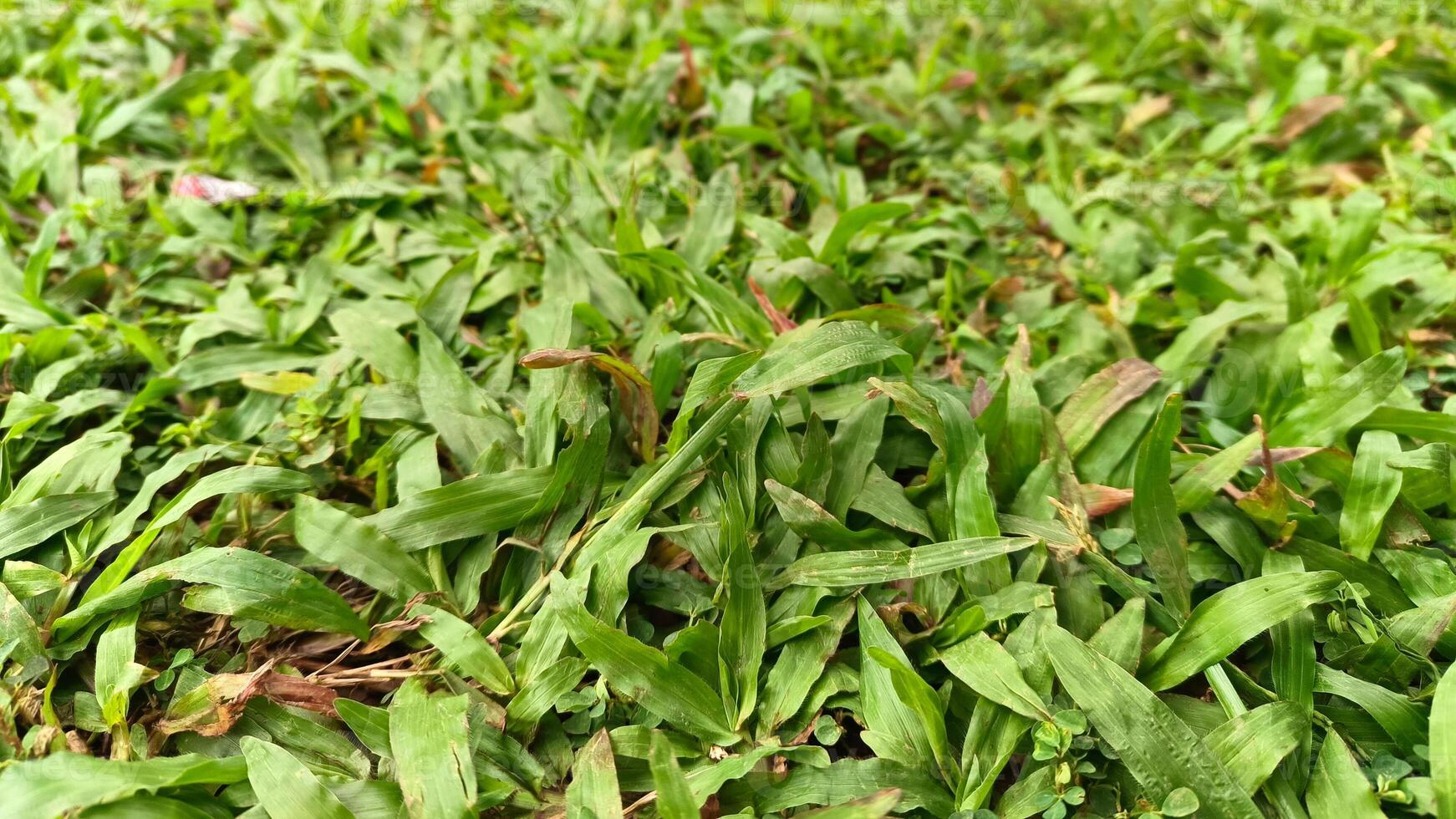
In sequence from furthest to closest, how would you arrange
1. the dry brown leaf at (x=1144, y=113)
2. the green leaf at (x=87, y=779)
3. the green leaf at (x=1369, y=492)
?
the dry brown leaf at (x=1144, y=113) < the green leaf at (x=1369, y=492) < the green leaf at (x=87, y=779)

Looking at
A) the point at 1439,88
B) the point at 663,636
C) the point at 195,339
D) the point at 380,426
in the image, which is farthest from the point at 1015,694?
the point at 1439,88

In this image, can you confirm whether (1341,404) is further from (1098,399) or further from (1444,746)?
(1444,746)

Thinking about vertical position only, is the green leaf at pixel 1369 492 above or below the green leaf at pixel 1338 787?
above

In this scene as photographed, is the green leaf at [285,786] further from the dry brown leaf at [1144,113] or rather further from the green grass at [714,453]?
the dry brown leaf at [1144,113]

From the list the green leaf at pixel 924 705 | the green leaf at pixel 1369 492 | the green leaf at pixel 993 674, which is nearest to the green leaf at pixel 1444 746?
the green leaf at pixel 1369 492

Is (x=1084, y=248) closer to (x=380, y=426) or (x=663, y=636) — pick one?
(x=663, y=636)

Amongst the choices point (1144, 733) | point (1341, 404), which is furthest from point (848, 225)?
point (1144, 733)

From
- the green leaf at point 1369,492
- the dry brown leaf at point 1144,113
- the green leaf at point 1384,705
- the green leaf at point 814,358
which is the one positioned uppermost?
the dry brown leaf at point 1144,113

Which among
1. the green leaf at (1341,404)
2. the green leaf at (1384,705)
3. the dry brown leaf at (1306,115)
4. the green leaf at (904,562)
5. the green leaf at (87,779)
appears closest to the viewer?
the green leaf at (87,779)
